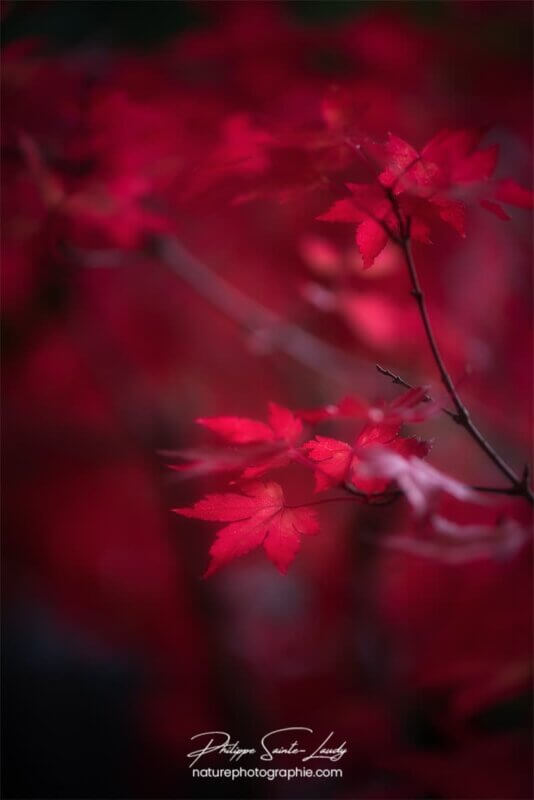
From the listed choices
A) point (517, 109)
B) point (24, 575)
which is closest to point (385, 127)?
point (517, 109)

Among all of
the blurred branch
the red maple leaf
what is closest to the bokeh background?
the blurred branch

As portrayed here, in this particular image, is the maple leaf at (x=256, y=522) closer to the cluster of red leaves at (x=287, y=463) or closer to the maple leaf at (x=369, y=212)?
the cluster of red leaves at (x=287, y=463)

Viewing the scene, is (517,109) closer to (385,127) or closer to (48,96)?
(385,127)

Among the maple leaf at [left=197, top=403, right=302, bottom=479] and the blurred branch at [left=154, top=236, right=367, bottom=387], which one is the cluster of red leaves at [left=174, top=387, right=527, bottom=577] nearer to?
the maple leaf at [left=197, top=403, right=302, bottom=479]

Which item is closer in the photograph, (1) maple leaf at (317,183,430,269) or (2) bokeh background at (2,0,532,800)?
(1) maple leaf at (317,183,430,269)
